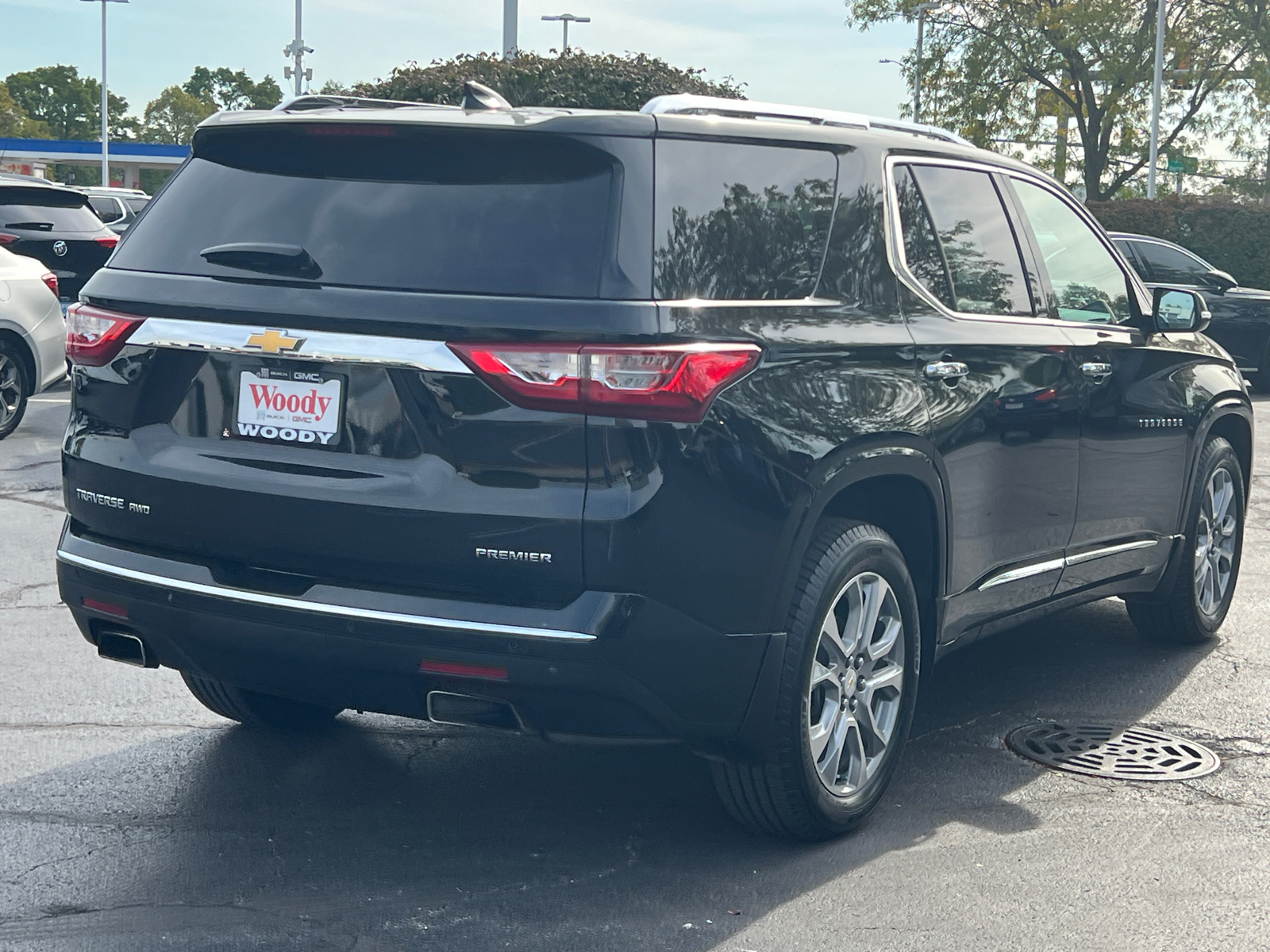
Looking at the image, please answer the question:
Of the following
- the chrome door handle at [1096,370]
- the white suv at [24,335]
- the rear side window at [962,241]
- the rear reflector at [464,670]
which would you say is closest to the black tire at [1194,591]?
the chrome door handle at [1096,370]

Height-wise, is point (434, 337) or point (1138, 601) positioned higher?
point (434, 337)

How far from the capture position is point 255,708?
4.89m

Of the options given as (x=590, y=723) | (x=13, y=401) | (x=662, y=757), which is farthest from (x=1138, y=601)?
(x=13, y=401)

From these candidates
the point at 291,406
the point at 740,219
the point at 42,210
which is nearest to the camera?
the point at 291,406

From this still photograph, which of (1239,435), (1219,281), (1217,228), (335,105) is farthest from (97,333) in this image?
(1217,228)

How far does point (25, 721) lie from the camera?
5.05 metres

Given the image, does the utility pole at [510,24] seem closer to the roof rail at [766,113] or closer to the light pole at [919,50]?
the roof rail at [766,113]

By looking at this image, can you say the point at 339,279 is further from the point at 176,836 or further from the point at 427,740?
the point at 427,740

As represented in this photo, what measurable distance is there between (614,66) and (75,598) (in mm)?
13419

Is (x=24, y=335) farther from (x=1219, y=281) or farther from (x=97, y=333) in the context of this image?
(x=1219, y=281)

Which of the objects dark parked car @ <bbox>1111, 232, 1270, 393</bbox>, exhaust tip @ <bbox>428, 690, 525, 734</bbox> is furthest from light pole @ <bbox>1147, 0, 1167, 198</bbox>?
exhaust tip @ <bbox>428, 690, 525, 734</bbox>

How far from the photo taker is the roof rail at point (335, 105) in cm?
409

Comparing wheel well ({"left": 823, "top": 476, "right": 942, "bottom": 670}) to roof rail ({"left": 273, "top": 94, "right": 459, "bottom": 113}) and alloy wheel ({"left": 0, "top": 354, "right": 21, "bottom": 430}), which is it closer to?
roof rail ({"left": 273, "top": 94, "right": 459, "bottom": 113})

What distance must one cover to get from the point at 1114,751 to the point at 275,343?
2917 mm
